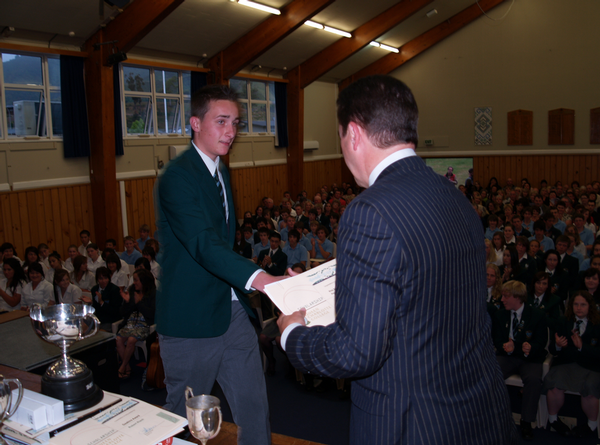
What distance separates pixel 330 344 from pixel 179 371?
895 mm

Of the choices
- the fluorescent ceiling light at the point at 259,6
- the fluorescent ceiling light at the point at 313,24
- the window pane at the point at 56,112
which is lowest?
the window pane at the point at 56,112

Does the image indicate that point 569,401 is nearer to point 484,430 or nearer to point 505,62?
point 484,430

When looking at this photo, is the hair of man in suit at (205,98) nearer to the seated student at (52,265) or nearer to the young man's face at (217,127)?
the young man's face at (217,127)

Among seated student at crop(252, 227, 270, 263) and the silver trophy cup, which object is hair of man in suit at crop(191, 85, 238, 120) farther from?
seated student at crop(252, 227, 270, 263)

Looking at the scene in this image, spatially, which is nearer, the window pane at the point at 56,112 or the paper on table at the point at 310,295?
the paper on table at the point at 310,295

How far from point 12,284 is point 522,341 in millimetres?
5001

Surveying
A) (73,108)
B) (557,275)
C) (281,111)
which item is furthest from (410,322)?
(281,111)

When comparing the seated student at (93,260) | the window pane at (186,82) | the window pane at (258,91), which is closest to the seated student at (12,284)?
the seated student at (93,260)

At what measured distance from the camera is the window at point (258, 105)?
458 inches

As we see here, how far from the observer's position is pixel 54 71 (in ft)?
25.2

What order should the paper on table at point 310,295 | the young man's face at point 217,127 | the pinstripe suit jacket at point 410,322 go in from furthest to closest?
the young man's face at point 217,127
the paper on table at point 310,295
the pinstripe suit jacket at point 410,322

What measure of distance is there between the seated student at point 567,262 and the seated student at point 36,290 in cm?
554

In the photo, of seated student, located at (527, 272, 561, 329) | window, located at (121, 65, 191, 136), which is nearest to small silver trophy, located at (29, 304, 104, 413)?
seated student, located at (527, 272, 561, 329)

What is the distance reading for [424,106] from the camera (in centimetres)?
1488
